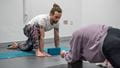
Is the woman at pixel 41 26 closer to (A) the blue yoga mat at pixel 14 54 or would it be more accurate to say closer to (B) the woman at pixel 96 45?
(A) the blue yoga mat at pixel 14 54

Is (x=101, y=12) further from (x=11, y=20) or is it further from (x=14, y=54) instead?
(x=14, y=54)

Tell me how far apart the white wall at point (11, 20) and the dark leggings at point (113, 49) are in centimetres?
331

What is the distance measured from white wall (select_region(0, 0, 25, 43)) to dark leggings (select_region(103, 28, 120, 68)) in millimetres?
3308

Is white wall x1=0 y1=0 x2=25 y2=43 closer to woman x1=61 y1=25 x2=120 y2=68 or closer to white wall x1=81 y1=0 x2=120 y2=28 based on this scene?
white wall x1=81 y1=0 x2=120 y2=28

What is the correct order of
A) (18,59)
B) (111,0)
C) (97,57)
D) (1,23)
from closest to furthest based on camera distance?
(97,57) → (18,59) → (1,23) → (111,0)

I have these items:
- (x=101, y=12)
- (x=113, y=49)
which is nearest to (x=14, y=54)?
(x=113, y=49)

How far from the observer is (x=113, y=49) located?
95.3 inches

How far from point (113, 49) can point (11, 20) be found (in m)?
3.48

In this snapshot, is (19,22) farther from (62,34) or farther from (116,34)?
(116,34)

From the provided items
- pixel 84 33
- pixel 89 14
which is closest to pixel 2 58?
pixel 84 33

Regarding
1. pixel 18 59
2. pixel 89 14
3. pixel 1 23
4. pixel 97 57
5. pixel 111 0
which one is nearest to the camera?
pixel 97 57

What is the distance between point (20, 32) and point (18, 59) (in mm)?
1618

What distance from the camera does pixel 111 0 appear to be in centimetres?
644

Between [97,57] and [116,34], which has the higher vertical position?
[116,34]
